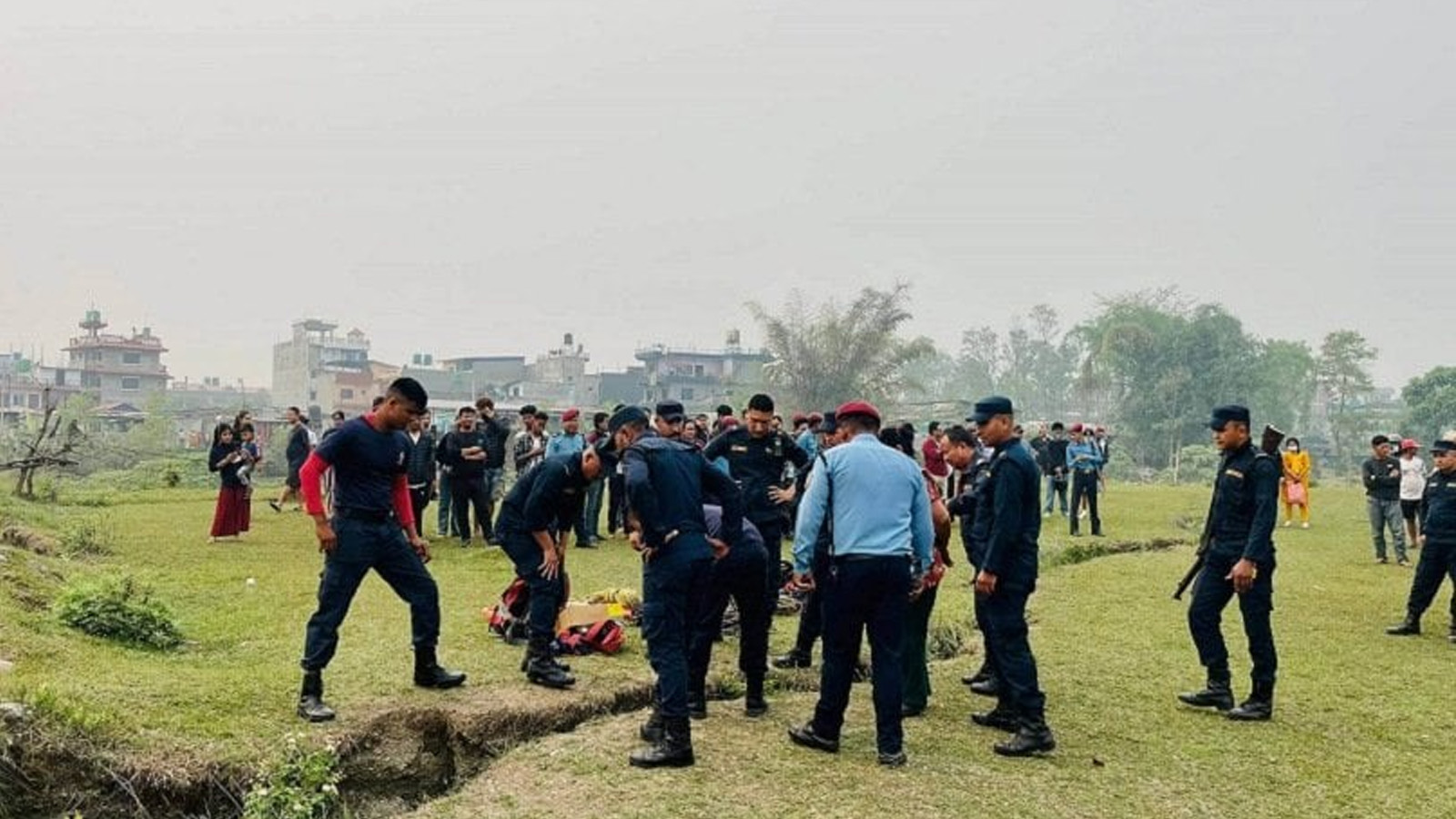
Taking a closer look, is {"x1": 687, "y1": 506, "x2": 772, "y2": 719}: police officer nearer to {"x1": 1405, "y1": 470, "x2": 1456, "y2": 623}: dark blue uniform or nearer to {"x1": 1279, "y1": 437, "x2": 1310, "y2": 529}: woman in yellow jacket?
{"x1": 1405, "y1": 470, "x2": 1456, "y2": 623}: dark blue uniform

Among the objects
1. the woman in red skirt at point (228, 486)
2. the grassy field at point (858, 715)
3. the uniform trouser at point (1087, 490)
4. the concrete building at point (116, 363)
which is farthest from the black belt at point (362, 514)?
the concrete building at point (116, 363)

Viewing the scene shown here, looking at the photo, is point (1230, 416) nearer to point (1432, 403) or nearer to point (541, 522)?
point (541, 522)

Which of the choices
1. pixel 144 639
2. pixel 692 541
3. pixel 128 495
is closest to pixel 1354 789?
pixel 692 541

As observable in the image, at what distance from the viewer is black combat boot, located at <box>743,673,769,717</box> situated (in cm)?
594

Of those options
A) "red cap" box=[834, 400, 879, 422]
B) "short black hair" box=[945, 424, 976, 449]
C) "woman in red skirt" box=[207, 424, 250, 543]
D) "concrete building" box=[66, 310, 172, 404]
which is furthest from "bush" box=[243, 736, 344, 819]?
"concrete building" box=[66, 310, 172, 404]

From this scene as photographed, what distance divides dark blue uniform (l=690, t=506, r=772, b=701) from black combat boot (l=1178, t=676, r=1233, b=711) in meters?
2.87

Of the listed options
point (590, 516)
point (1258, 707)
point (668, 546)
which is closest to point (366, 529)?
point (668, 546)

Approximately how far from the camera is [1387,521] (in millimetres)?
13742

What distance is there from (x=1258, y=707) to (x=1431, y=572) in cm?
406

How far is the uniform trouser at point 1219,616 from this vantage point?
243 inches

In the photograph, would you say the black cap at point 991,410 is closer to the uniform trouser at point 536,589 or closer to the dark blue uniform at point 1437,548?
the uniform trouser at point 536,589

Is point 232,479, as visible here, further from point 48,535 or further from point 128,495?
point 128,495

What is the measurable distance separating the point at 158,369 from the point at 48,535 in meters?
62.1

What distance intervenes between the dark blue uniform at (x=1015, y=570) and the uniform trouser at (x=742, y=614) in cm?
128
